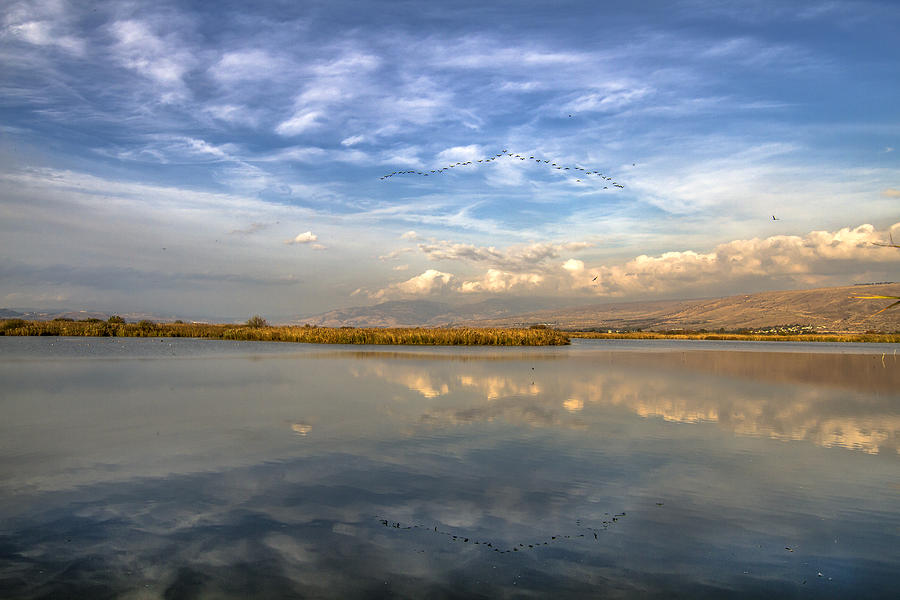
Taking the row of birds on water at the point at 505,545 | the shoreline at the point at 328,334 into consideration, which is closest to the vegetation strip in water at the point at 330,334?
the shoreline at the point at 328,334

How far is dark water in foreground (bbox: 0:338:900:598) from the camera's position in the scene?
16.8 feet

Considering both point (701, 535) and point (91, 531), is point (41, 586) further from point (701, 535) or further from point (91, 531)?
point (701, 535)

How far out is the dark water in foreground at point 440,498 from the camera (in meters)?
5.13

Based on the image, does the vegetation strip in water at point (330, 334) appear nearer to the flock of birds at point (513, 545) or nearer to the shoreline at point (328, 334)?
the shoreline at point (328, 334)

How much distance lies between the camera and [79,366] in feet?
78.3

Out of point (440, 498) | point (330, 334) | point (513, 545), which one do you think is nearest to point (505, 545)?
point (513, 545)

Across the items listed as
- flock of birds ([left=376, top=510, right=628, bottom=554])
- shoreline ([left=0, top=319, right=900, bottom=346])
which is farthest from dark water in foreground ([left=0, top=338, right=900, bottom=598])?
shoreline ([left=0, top=319, right=900, bottom=346])

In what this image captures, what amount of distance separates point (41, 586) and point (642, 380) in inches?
828

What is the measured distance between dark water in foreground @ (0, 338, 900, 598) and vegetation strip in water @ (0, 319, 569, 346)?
121ft

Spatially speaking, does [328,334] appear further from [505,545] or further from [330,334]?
[505,545]

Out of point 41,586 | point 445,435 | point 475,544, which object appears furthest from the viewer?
point 445,435

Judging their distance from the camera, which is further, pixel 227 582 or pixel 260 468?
pixel 260 468

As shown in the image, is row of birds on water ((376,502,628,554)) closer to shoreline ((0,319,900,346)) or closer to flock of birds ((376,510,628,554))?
flock of birds ((376,510,628,554))

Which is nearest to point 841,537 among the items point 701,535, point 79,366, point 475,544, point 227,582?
point 701,535
